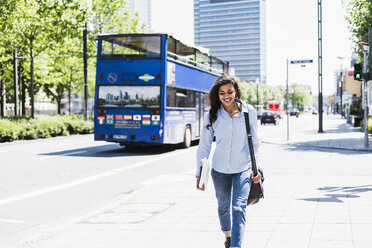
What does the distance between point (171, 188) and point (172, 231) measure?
3.29 m

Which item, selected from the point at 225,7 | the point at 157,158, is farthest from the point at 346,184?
the point at 225,7

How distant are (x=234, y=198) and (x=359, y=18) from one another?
74.8 ft

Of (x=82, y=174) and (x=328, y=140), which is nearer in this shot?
(x=82, y=174)

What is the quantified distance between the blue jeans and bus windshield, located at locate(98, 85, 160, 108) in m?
11.3

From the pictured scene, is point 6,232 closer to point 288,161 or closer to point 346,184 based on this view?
point 346,184

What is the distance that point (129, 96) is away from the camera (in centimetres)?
1556

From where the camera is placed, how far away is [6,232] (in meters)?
5.68

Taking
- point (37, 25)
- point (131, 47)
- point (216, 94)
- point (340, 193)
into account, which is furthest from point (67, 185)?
point (37, 25)

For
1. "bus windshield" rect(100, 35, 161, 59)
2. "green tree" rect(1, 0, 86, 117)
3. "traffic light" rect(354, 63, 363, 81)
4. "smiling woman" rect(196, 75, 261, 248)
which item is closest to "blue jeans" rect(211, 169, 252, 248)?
"smiling woman" rect(196, 75, 261, 248)

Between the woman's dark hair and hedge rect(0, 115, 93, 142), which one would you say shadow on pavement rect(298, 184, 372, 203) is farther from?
hedge rect(0, 115, 93, 142)

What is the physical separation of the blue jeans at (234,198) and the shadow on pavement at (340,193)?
314 centimetres

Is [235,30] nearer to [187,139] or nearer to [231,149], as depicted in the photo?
[187,139]

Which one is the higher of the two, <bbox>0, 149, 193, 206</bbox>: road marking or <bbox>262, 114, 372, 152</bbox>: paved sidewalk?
<bbox>262, 114, 372, 152</bbox>: paved sidewalk

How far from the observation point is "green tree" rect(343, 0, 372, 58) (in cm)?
2355
